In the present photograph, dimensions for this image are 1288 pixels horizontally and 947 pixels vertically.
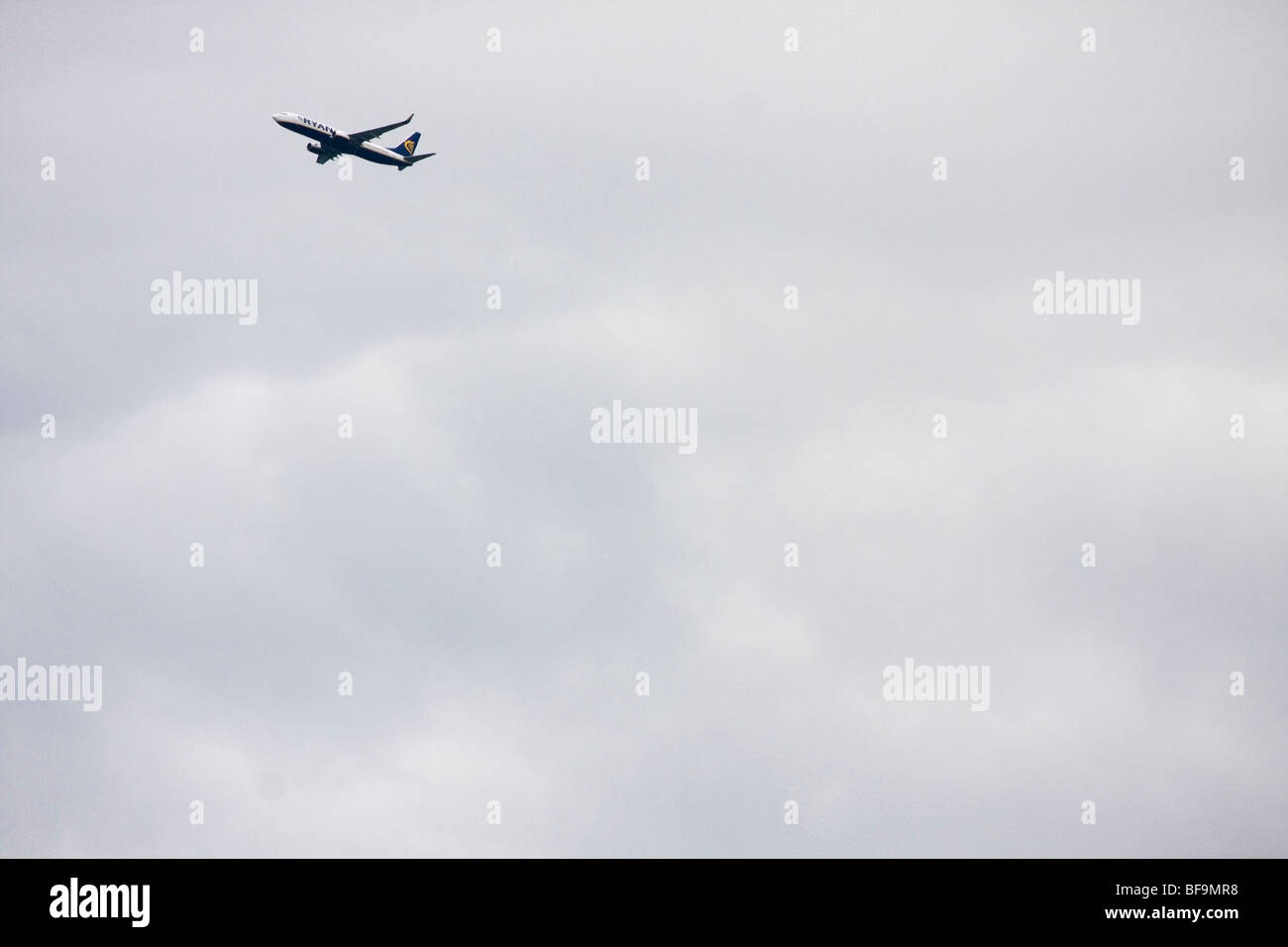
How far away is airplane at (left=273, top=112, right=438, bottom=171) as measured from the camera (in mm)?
162125

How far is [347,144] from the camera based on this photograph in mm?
164750

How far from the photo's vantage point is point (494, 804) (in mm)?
130375

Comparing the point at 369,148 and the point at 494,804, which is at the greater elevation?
the point at 369,148

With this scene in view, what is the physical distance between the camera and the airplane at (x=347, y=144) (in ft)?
532
